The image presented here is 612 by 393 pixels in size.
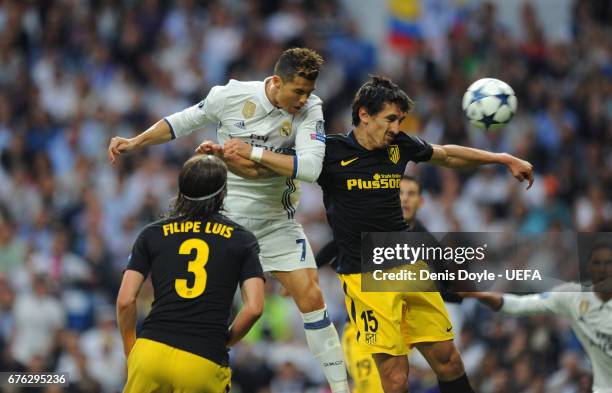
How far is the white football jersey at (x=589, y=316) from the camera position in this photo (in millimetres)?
8609


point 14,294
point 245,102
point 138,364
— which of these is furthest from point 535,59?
point 138,364

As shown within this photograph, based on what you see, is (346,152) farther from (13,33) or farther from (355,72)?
(13,33)

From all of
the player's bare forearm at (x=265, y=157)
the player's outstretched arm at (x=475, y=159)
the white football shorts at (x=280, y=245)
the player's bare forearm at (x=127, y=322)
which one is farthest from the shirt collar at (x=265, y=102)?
the player's bare forearm at (x=127, y=322)

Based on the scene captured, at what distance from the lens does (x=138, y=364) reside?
6.43m

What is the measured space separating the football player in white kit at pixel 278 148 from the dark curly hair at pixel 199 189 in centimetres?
131

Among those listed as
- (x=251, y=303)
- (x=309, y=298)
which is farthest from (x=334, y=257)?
(x=251, y=303)

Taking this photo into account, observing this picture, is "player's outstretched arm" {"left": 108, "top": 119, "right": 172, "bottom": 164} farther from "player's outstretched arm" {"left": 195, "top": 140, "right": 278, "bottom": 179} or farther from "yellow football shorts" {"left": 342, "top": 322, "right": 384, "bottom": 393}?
"yellow football shorts" {"left": 342, "top": 322, "right": 384, "bottom": 393}

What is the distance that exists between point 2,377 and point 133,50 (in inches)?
331

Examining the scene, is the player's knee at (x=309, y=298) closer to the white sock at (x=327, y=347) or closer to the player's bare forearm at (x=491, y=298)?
the white sock at (x=327, y=347)

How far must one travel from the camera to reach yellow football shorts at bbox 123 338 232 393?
252 inches

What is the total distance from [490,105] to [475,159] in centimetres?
74

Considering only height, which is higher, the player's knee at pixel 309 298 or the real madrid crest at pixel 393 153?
the real madrid crest at pixel 393 153

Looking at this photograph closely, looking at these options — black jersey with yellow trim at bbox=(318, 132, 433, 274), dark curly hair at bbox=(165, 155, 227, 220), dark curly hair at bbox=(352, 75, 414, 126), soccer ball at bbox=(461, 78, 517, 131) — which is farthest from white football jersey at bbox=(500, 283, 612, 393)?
dark curly hair at bbox=(165, 155, 227, 220)

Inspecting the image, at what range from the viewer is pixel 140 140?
8.40 metres
